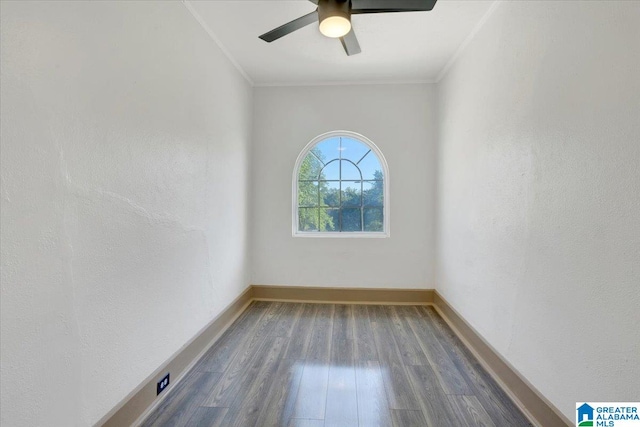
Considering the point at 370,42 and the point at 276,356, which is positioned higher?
the point at 370,42

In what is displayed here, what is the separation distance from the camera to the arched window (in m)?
3.51

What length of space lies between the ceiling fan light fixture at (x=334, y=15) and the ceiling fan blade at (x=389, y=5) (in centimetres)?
8

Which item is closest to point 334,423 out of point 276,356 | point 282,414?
point 282,414

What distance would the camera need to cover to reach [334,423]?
1.50 meters

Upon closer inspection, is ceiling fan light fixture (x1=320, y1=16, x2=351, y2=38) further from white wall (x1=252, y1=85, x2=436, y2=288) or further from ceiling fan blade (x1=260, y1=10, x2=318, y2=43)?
white wall (x1=252, y1=85, x2=436, y2=288)

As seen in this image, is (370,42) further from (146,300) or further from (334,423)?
(334,423)

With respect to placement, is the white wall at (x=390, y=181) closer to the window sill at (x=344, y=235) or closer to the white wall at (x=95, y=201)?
the window sill at (x=344, y=235)

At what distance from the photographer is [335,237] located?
3436mm

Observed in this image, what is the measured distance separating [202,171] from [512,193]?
221cm

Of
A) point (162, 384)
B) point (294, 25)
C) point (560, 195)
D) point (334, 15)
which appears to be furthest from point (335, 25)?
point (162, 384)

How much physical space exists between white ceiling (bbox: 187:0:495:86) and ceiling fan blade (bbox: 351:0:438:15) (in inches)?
20.5

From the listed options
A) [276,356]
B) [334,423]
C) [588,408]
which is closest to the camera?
[588,408]

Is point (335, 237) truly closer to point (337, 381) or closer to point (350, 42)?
point (337, 381)

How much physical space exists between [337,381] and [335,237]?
5.83 ft
